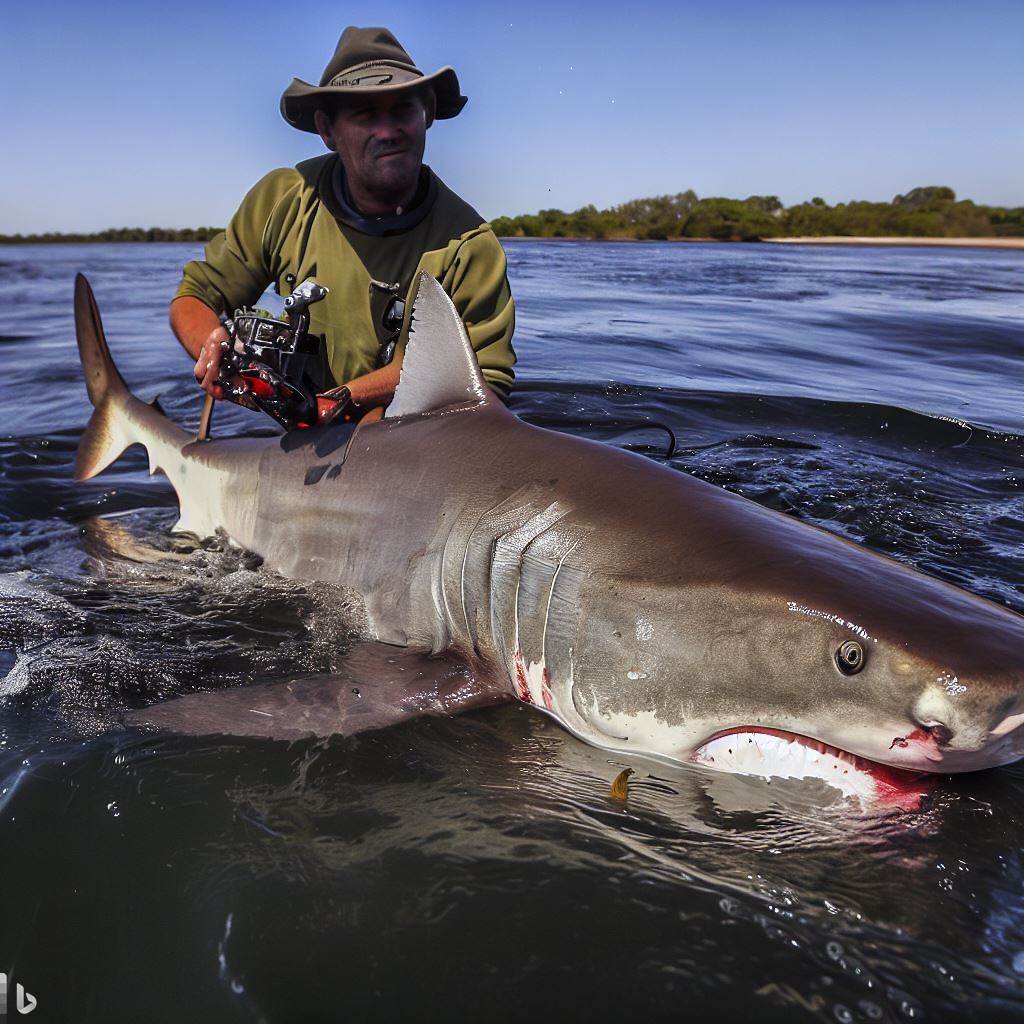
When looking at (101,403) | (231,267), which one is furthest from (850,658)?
(101,403)

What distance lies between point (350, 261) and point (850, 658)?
304 cm

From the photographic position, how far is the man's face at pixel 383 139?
3811 millimetres

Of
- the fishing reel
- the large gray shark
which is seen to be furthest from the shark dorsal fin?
the fishing reel

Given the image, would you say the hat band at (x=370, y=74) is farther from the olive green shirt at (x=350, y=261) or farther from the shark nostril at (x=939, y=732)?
the shark nostril at (x=939, y=732)

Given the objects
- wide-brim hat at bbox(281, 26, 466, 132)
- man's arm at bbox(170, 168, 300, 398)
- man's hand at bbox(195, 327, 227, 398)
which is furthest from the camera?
man's arm at bbox(170, 168, 300, 398)

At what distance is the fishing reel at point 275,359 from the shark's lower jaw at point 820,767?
2015 millimetres

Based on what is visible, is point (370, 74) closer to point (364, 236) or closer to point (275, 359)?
point (364, 236)

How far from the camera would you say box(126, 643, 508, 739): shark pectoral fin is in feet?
7.58

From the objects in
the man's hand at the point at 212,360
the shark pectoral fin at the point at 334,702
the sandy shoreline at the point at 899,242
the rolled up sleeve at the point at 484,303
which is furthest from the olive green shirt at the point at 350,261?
the sandy shoreline at the point at 899,242

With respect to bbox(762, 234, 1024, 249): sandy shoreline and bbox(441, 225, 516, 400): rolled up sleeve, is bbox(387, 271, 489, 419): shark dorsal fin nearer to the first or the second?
bbox(441, 225, 516, 400): rolled up sleeve

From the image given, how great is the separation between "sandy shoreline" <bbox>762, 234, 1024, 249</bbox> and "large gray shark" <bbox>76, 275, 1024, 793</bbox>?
166ft

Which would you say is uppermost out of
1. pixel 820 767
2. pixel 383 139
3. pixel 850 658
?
pixel 383 139

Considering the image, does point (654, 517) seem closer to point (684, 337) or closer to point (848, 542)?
point (848, 542)

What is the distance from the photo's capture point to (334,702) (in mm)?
2410
